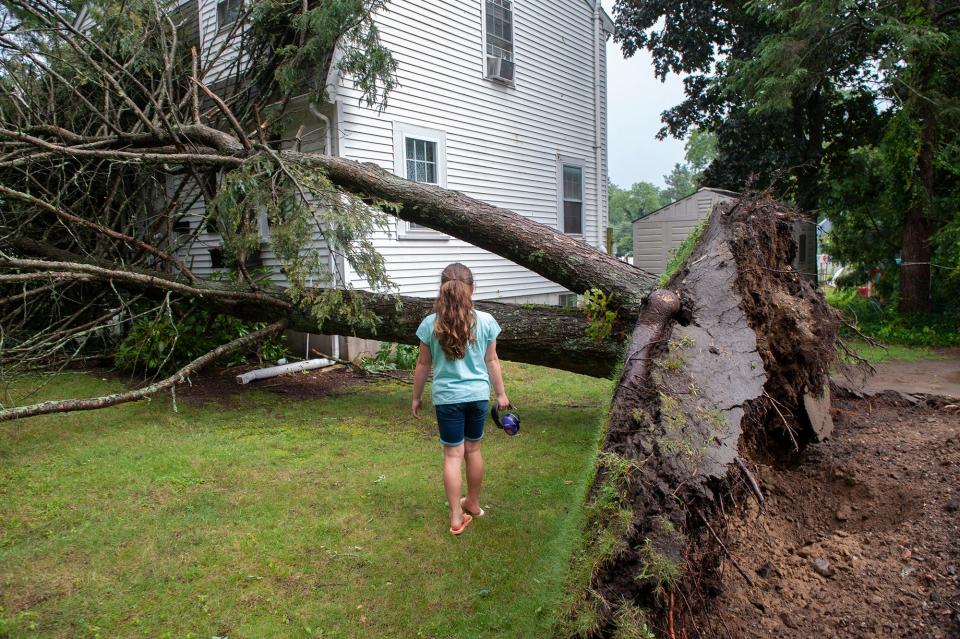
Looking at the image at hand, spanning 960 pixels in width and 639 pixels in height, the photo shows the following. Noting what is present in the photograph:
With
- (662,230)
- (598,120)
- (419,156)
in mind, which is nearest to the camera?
(419,156)

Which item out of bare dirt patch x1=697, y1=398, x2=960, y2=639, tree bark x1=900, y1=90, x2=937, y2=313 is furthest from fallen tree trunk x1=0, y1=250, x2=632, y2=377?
tree bark x1=900, y1=90, x2=937, y2=313

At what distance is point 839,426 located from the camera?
3021 millimetres

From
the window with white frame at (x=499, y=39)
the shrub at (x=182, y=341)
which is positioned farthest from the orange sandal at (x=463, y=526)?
the window with white frame at (x=499, y=39)

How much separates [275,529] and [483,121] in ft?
30.7

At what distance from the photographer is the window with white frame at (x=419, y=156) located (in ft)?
31.8

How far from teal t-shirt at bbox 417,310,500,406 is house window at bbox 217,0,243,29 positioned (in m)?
8.80

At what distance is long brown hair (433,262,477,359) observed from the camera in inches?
141

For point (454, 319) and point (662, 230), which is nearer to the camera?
point (454, 319)

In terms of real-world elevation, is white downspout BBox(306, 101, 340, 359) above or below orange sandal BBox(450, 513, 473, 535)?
above

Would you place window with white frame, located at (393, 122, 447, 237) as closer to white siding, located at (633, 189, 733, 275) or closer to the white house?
the white house

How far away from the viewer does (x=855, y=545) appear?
6.31ft

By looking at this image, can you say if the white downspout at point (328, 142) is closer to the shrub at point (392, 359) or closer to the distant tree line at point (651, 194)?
the shrub at point (392, 359)

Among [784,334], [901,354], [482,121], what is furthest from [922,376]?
[482,121]

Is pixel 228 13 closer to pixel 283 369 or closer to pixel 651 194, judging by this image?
pixel 283 369
